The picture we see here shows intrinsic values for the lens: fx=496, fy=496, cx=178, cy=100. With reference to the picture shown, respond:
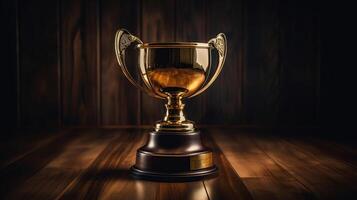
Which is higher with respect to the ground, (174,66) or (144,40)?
(144,40)

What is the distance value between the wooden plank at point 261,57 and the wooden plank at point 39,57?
107 centimetres

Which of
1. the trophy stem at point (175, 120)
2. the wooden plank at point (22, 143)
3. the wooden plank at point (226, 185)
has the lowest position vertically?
the wooden plank at point (226, 185)

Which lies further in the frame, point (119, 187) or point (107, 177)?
point (107, 177)

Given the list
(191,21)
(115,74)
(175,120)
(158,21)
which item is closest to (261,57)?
(191,21)

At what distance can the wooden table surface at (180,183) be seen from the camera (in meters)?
1.29

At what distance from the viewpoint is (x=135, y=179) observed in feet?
4.79

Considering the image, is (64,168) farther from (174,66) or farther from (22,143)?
(22,143)

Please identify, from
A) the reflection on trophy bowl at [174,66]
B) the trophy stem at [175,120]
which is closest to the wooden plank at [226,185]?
the trophy stem at [175,120]

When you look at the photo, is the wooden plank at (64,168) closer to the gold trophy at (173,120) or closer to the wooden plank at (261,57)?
the gold trophy at (173,120)

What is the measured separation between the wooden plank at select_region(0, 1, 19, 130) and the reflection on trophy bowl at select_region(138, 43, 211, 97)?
4.80ft

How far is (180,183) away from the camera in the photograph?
4.63ft

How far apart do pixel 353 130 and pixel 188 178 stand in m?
1.52

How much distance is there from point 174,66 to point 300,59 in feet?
4.86

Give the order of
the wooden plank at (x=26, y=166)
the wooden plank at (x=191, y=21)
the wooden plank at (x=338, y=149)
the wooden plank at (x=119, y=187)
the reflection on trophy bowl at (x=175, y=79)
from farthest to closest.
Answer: the wooden plank at (x=191, y=21) → the wooden plank at (x=338, y=149) → the reflection on trophy bowl at (x=175, y=79) → the wooden plank at (x=26, y=166) → the wooden plank at (x=119, y=187)
